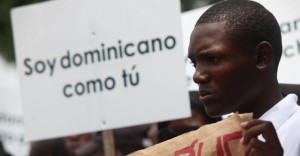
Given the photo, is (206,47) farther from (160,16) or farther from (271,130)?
(160,16)

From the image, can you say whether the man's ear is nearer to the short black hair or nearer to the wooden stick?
the short black hair

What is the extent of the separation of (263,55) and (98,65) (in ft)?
9.04

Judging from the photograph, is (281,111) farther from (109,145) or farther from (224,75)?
(109,145)

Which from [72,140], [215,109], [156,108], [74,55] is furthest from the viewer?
[72,140]

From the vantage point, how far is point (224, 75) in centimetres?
255

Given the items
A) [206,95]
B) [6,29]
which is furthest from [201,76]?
[6,29]

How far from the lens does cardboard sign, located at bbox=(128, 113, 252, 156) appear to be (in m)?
2.49

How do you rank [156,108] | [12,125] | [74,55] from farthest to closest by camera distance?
[12,125] < [74,55] < [156,108]

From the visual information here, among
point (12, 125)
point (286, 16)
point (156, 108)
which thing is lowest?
point (12, 125)

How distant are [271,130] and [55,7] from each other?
11.0ft

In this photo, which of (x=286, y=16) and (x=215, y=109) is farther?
(x=286, y=16)

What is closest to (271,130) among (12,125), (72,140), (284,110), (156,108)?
(284,110)

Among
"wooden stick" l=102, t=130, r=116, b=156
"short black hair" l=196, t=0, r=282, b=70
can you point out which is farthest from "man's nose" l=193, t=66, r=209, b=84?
"wooden stick" l=102, t=130, r=116, b=156

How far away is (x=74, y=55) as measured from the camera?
212 inches
